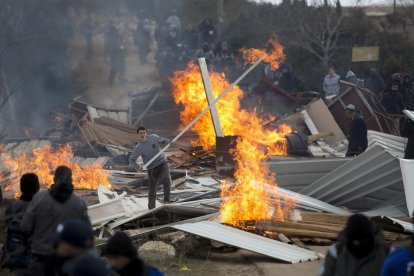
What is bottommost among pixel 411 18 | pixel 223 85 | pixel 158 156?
pixel 158 156

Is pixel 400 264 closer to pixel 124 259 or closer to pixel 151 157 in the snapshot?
pixel 124 259

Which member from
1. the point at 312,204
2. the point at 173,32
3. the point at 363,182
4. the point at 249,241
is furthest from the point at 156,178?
the point at 173,32

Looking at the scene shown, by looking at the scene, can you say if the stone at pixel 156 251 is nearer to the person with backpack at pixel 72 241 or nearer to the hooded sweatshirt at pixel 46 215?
the hooded sweatshirt at pixel 46 215

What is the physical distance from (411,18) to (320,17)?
4337 mm

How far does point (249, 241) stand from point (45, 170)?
7.23 meters

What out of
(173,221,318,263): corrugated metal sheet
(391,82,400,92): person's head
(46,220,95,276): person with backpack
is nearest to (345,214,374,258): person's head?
(46,220,95,276): person with backpack

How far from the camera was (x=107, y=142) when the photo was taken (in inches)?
827

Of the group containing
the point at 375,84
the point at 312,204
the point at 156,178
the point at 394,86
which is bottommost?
the point at 312,204

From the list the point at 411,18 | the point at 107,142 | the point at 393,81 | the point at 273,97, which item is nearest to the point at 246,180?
the point at 107,142

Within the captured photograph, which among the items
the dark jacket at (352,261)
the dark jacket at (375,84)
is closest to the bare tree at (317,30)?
the dark jacket at (375,84)

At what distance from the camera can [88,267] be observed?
13.3ft

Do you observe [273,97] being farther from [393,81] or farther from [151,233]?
[151,233]

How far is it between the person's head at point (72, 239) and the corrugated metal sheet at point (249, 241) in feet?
19.7

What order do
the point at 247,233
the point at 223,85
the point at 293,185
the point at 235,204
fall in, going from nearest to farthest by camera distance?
the point at 247,233, the point at 235,204, the point at 293,185, the point at 223,85
